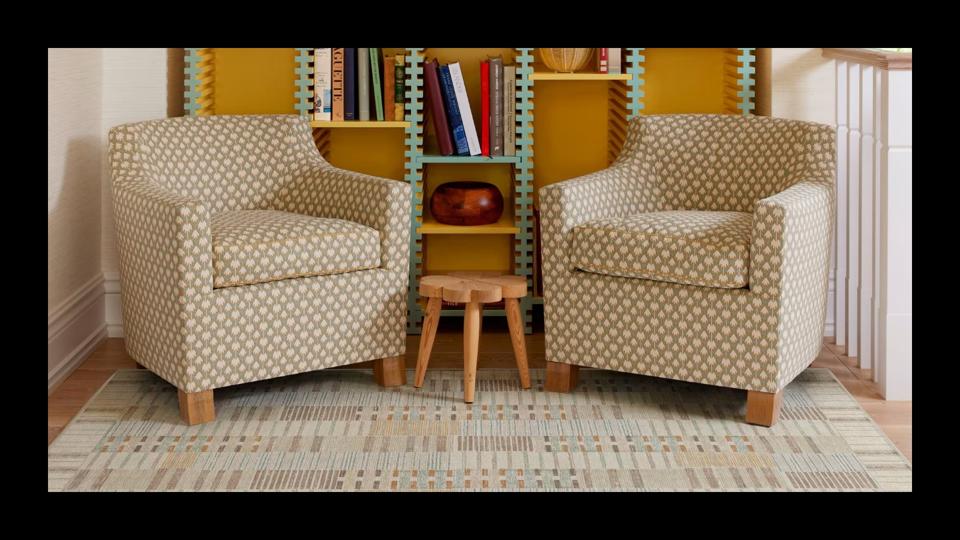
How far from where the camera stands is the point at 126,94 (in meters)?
3.51

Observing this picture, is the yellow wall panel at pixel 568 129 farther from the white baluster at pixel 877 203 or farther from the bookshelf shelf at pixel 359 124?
the white baluster at pixel 877 203

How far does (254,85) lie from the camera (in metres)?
3.72

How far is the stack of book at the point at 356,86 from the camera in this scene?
351 centimetres

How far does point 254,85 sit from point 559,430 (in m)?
1.82

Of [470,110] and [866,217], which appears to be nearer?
[866,217]

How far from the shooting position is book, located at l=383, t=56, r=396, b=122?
352 cm

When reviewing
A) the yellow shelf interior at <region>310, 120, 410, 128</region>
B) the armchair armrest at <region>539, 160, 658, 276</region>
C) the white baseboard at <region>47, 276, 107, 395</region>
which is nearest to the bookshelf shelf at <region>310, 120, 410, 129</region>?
the yellow shelf interior at <region>310, 120, 410, 128</region>

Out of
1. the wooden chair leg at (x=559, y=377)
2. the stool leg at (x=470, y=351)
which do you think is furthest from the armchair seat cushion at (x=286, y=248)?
the wooden chair leg at (x=559, y=377)

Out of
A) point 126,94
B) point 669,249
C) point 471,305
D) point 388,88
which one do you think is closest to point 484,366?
point 471,305

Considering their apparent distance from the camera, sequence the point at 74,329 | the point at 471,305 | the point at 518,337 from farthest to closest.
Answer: the point at 74,329 → the point at 518,337 → the point at 471,305

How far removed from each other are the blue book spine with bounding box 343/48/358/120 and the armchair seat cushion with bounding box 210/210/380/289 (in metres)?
0.72

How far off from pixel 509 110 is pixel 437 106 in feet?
0.81

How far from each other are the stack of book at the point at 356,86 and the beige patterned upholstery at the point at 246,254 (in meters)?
0.33

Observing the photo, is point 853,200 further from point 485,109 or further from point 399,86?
point 399,86
